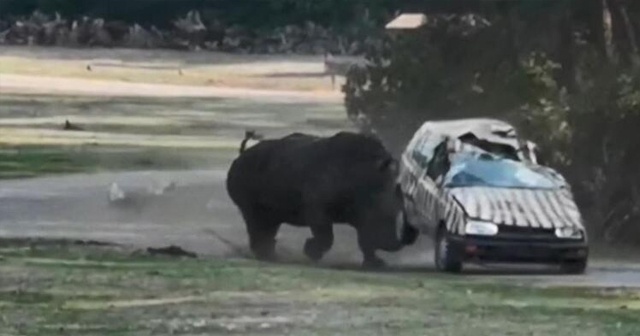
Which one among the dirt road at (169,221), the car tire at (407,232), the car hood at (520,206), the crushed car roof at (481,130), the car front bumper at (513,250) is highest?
the crushed car roof at (481,130)

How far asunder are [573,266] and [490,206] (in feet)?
3.55

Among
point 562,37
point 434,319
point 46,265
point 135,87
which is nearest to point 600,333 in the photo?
point 434,319

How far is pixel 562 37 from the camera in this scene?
3309cm

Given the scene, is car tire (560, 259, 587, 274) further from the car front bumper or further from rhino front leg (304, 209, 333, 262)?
rhino front leg (304, 209, 333, 262)

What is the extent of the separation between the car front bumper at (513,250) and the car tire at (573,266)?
0.40 ft

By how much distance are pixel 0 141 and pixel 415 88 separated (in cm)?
1183

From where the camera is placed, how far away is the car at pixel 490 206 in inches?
910

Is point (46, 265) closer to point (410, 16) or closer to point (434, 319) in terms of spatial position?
point (434, 319)

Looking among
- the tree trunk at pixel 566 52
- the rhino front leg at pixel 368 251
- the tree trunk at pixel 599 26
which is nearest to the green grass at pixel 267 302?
the rhino front leg at pixel 368 251

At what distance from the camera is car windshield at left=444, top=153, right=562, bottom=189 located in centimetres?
2419

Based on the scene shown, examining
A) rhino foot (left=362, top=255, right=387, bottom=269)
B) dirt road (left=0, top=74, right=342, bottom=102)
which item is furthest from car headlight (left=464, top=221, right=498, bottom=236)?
dirt road (left=0, top=74, right=342, bottom=102)

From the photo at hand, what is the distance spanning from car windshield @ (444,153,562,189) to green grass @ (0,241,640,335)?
1.48 meters

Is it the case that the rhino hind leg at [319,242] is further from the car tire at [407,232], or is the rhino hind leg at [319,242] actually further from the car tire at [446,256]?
the car tire at [446,256]

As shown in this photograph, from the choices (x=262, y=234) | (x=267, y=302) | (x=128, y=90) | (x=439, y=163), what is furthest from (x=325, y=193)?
(x=128, y=90)
